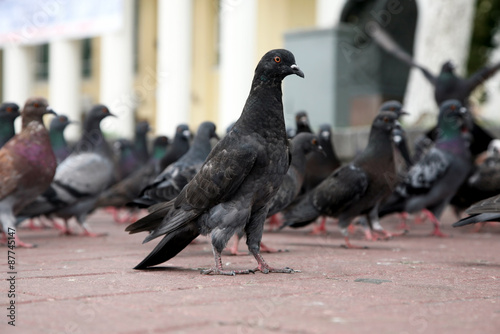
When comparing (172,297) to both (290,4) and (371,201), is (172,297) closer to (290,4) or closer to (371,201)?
(371,201)

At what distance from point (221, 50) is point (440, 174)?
494 inches

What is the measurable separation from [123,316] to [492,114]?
21.5 meters

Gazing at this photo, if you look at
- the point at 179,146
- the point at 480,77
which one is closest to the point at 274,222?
the point at 179,146

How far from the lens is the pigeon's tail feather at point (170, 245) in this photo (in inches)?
181

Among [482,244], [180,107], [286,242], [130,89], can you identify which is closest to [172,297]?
[286,242]

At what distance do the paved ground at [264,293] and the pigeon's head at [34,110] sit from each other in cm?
133

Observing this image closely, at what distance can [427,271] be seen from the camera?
471 cm

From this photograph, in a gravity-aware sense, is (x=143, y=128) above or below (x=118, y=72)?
below

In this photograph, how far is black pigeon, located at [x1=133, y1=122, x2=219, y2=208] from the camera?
21.6 feet

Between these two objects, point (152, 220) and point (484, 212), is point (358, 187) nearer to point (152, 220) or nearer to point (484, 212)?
point (484, 212)

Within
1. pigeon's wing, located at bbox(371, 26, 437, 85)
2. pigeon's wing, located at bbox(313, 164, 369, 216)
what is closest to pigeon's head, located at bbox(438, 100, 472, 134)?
pigeon's wing, located at bbox(313, 164, 369, 216)

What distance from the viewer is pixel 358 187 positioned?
262 inches

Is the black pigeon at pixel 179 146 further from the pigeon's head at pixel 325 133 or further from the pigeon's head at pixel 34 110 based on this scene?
the pigeon's head at pixel 34 110

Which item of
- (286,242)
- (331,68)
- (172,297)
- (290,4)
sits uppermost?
(290,4)
